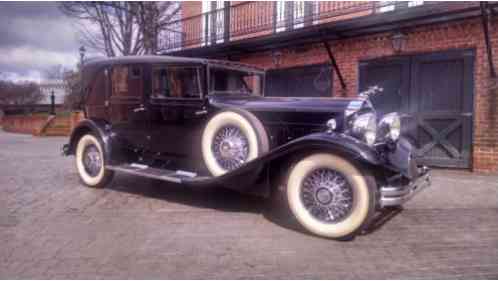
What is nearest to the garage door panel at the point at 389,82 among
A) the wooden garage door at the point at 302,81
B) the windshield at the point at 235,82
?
the wooden garage door at the point at 302,81

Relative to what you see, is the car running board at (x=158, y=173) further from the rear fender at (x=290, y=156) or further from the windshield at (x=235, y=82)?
the windshield at (x=235, y=82)

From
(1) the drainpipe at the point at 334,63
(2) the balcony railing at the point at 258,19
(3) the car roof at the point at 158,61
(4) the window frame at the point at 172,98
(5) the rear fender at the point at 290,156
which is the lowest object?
(5) the rear fender at the point at 290,156

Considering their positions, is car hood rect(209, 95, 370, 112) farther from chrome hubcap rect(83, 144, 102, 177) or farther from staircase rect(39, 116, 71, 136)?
staircase rect(39, 116, 71, 136)

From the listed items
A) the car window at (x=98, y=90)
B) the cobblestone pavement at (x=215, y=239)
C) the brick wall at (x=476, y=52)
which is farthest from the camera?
the brick wall at (x=476, y=52)

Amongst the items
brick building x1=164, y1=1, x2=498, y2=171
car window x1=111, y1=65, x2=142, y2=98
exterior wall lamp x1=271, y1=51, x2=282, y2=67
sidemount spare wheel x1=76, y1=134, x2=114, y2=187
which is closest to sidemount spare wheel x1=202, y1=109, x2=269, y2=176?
car window x1=111, y1=65, x2=142, y2=98

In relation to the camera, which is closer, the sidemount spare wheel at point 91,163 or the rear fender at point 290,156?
the rear fender at point 290,156

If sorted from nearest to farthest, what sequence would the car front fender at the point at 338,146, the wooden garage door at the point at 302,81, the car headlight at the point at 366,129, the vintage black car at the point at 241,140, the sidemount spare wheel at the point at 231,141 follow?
the car front fender at the point at 338,146
the vintage black car at the point at 241,140
the car headlight at the point at 366,129
the sidemount spare wheel at the point at 231,141
the wooden garage door at the point at 302,81

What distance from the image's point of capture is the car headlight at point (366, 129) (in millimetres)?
3811

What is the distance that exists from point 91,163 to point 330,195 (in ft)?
13.0

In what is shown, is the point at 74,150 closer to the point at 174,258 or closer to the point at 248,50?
the point at 174,258

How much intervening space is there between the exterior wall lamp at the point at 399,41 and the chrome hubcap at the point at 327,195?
5311 mm

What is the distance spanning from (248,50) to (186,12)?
4.93m

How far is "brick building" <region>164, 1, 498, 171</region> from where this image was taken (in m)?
7.10

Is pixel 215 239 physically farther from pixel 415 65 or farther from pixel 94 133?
pixel 415 65
